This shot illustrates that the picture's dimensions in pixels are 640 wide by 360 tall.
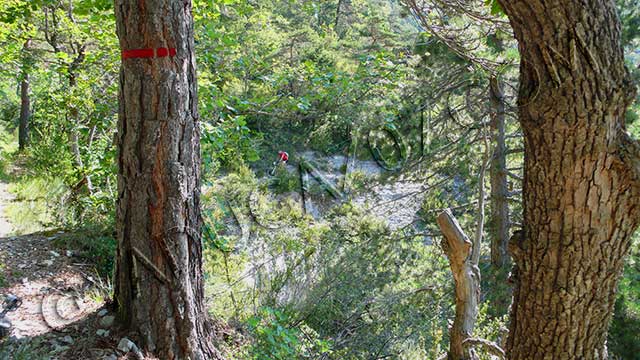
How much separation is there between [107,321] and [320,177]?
28.3 ft

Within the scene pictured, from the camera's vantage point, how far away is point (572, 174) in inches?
58.1

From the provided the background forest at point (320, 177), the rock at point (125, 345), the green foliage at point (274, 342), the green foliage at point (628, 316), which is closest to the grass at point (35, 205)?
the background forest at point (320, 177)

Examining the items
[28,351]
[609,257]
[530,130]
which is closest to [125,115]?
[28,351]

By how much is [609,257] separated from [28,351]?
8.56ft

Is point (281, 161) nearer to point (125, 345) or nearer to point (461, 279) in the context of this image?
point (461, 279)

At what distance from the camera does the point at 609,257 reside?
1.54m

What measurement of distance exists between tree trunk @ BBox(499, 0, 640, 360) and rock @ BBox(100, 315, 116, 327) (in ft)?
6.64

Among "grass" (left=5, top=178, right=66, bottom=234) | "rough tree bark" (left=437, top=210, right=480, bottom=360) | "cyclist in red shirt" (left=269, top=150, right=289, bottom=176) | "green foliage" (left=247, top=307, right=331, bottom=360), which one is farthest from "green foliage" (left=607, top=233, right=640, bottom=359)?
"cyclist in red shirt" (left=269, top=150, right=289, bottom=176)

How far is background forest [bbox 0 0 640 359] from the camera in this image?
3.92 m

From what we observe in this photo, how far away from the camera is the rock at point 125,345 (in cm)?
238

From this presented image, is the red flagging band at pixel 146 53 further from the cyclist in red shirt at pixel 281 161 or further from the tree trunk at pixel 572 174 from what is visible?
the cyclist in red shirt at pixel 281 161

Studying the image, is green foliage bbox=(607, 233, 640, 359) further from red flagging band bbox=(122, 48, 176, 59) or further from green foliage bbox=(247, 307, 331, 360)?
red flagging band bbox=(122, 48, 176, 59)

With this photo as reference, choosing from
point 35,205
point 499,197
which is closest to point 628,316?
point 499,197

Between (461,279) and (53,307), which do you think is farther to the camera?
(53,307)
